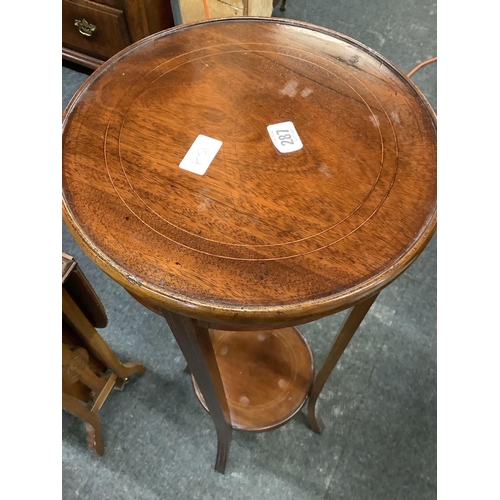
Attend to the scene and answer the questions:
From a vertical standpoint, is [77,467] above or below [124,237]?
below

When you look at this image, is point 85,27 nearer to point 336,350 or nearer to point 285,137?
point 285,137

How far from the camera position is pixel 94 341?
1013mm

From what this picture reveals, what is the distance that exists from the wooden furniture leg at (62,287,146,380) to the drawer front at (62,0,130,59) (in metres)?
1.10

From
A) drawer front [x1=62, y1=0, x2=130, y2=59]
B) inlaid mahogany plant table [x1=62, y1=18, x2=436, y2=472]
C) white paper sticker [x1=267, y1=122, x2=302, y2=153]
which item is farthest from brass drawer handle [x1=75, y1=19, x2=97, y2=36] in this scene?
white paper sticker [x1=267, y1=122, x2=302, y2=153]

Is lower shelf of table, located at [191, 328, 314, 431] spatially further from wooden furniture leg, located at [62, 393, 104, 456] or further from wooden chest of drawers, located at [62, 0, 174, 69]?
wooden chest of drawers, located at [62, 0, 174, 69]

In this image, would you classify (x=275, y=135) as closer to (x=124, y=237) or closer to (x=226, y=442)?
(x=124, y=237)

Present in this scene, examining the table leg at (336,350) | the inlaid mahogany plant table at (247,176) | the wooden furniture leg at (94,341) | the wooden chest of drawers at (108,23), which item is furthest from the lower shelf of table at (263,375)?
the wooden chest of drawers at (108,23)

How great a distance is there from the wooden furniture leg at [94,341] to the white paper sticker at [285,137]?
0.47 metres

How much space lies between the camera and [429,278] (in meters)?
1.42

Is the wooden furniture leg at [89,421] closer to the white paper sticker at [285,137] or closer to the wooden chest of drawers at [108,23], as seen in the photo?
the white paper sticker at [285,137]

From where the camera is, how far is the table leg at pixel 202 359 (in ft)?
2.05

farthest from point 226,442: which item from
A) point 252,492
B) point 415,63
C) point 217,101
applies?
point 415,63

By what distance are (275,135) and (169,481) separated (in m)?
0.87

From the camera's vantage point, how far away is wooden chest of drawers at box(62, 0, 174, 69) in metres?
1.52
